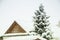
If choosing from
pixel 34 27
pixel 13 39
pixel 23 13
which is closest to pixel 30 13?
pixel 23 13

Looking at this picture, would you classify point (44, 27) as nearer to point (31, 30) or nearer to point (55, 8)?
point (31, 30)

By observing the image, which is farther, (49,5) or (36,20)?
(49,5)

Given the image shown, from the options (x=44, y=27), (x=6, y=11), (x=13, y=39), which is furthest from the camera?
(x=6, y=11)

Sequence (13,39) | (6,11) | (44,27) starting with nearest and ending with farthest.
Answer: (13,39), (44,27), (6,11)

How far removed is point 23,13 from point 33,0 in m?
0.27

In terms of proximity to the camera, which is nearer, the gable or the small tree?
the gable

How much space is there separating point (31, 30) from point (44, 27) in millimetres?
202

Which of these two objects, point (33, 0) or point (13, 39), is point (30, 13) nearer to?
point (33, 0)

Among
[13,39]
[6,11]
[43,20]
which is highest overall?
[6,11]

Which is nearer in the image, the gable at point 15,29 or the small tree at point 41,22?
the gable at point 15,29

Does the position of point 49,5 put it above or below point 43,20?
above

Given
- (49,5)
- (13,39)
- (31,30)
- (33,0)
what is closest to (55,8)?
(49,5)

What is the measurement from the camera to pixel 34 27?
2.47 m

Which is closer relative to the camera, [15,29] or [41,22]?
[15,29]
